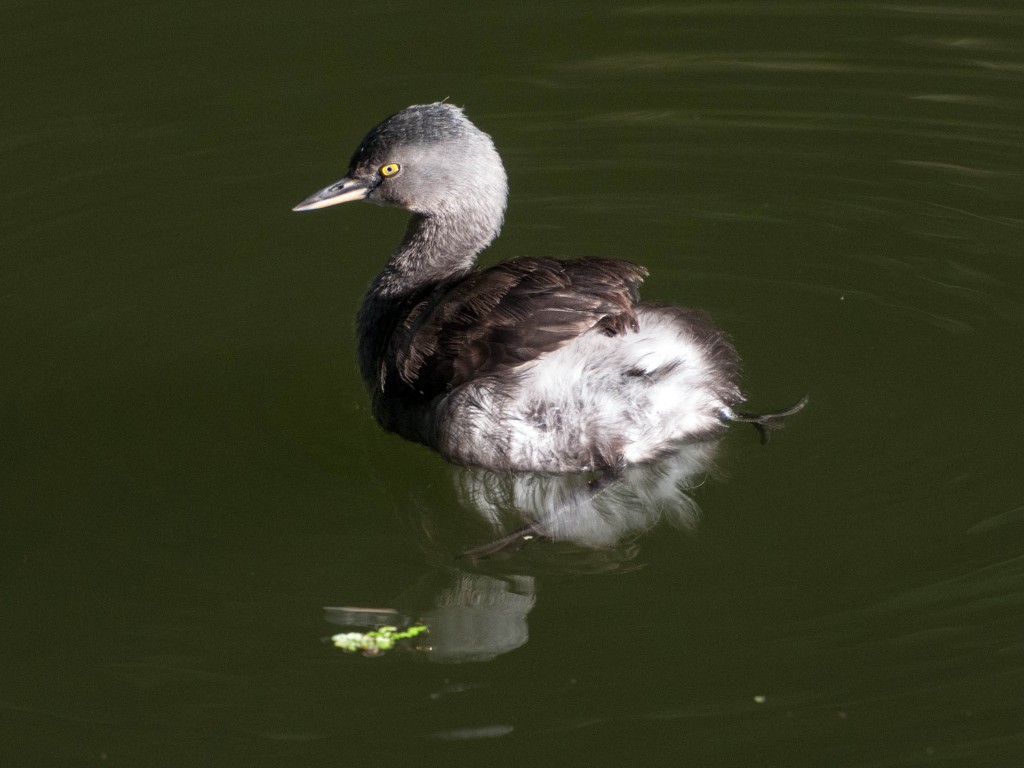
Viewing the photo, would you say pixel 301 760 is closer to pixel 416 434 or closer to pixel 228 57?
pixel 416 434

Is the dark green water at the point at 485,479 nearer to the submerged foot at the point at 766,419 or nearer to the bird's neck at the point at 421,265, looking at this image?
the submerged foot at the point at 766,419

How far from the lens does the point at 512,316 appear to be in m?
4.89

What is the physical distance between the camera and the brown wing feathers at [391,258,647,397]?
191 inches

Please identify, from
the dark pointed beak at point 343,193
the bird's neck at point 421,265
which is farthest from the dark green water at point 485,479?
the dark pointed beak at point 343,193

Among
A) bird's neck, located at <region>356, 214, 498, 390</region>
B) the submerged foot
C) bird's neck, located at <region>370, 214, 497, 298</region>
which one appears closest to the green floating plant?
bird's neck, located at <region>356, 214, 498, 390</region>

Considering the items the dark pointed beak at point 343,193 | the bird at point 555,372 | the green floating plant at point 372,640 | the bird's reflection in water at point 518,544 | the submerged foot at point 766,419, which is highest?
the dark pointed beak at point 343,193

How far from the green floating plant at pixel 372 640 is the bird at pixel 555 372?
0.79 m

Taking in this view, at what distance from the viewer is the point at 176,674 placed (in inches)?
175

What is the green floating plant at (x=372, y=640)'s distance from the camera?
4461mm

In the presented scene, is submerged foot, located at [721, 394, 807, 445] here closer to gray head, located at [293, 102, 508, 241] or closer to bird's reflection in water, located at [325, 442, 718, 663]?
bird's reflection in water, located at [325, 442, 718, 663]

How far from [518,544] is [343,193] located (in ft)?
5.71

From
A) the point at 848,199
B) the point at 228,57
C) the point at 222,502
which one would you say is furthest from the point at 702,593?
the point at 228,57

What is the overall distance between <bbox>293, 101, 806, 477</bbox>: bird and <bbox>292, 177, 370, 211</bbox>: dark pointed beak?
2.01 feet

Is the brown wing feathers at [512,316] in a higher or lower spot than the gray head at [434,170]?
lower
